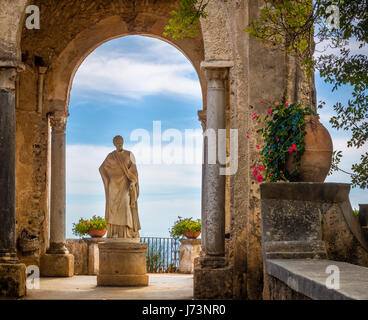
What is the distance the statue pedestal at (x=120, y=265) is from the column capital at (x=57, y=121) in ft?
10.2

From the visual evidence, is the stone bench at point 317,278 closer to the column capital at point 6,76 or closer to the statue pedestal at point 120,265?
the column capital at point 6,76

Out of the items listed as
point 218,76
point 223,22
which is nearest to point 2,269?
point 218,76

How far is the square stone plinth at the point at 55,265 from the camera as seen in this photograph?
1109 cm

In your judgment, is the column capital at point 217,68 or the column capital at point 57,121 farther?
the column capital at point 57,121

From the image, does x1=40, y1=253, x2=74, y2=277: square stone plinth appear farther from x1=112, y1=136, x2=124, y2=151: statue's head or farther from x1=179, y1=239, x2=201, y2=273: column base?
x1=179, y1=239, x2=201, y2=273: column base

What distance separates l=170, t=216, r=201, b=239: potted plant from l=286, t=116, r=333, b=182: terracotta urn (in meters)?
7.59

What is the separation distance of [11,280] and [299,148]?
460cm

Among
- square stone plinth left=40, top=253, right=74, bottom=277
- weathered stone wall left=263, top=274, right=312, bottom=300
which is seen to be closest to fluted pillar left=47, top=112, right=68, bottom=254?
square stone plinth left=40, top=253, right=74, bottom=277

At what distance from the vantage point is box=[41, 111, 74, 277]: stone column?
11133 millimetres

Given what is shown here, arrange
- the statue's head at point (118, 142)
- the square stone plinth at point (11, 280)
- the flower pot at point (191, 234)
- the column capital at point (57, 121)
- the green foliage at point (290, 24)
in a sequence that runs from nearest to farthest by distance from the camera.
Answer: the green foliage at point (290, 24) → the square stone plinth at point (11, 280) → the statue's head at point (118, 142) → the column capital at point (57, 121) → the flower pot at point (191, 234)

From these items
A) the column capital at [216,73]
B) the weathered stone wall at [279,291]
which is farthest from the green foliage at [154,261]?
the weathered stone wall at [279,291]

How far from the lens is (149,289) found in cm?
922

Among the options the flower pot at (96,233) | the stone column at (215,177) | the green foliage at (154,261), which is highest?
the stone column at (215,177)

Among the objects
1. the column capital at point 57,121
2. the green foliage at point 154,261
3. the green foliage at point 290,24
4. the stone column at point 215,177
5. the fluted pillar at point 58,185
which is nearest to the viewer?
the green foliage at point 290,24
